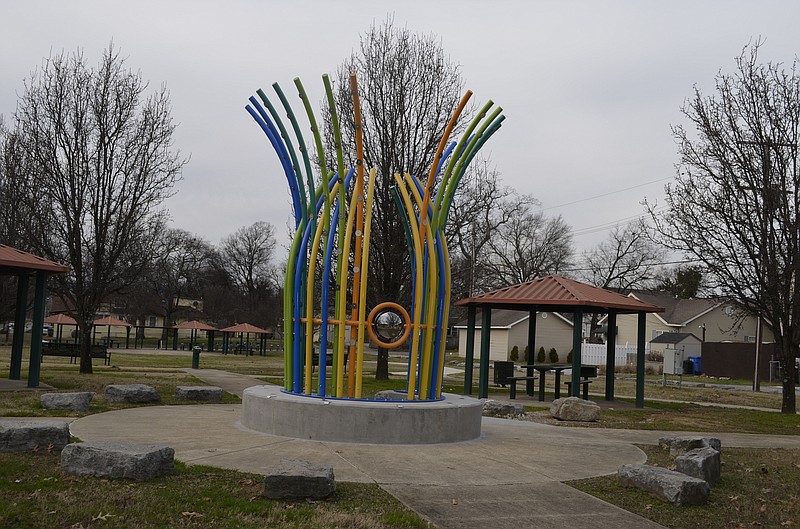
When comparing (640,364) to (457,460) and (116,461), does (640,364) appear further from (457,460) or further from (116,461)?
(116,461)

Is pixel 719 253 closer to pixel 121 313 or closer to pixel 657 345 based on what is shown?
pixel 657 345

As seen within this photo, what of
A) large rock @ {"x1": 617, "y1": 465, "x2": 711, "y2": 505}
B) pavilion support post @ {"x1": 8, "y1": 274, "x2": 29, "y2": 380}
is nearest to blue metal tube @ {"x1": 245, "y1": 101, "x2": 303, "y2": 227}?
large rock @ {"x1": 617, "y1": 465, "x2": 711, "y2": 505}

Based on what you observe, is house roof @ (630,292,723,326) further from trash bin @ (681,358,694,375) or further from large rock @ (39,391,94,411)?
large rock @ (39,391,94,411)

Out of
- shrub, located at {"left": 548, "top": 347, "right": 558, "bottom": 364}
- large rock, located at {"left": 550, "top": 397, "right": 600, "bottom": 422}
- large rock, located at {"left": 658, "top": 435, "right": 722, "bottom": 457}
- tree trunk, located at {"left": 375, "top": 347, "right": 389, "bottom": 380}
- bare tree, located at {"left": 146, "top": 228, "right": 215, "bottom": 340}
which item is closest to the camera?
large rock, located at {"left": 658, "top": 435, "right": 722, "bottom": 457}

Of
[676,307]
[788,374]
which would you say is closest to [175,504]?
[788,374]

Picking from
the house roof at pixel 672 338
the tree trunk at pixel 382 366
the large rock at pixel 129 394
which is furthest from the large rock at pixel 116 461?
the house roof at pixel 672 338

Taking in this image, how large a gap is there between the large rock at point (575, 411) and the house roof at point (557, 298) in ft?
12.2

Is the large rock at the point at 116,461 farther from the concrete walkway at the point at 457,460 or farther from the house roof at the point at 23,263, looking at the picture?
the house roof at the point at 23,263

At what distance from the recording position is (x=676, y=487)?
673cm

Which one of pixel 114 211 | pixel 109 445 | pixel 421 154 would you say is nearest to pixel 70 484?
pixel 109 445

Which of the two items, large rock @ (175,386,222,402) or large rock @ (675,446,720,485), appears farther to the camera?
large rock @ (175,386,222,402)

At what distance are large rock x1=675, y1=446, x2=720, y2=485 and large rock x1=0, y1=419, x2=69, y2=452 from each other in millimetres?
6120

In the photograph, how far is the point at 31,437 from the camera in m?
7.35

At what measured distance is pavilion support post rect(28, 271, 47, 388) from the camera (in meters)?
14.9
